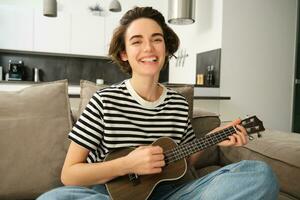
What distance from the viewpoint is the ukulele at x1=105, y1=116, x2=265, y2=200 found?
0.99 metres

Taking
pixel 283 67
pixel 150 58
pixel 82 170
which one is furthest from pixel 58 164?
pixel 283 67

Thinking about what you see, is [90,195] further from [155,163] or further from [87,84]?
[87,84]

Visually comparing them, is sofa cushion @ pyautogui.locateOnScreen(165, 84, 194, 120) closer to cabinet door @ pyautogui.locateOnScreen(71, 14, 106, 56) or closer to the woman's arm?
the woman's arm

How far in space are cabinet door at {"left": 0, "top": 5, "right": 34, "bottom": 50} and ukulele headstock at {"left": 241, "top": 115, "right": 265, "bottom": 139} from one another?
360cm

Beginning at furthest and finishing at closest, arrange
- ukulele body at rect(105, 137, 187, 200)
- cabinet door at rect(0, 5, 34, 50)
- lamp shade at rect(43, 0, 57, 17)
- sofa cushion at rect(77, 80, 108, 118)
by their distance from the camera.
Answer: cabinet door at rect(0, 5, 34, 50), lamp shade at rect(43, 0, 57, 17), sofa cushion at rect(77, 80, 108, 118), ukulele body at rect(105, 137, 187, 200)

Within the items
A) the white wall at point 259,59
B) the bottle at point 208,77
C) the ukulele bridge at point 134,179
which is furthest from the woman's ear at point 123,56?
the bottle at point 208,77

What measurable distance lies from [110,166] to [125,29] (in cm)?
51

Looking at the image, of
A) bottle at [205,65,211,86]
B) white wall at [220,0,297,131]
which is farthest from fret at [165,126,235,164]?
bottle at [205,65,211,86]

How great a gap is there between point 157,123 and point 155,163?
18cm

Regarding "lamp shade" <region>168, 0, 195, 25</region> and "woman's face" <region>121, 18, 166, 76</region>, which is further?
"lamp shade" <region>168, 0, 195, 25</region>

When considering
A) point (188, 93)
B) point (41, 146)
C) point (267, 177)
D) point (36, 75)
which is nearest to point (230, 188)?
point (267, 177)

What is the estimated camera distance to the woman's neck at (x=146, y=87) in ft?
3.74

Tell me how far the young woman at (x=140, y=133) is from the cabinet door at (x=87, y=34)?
10.1ft

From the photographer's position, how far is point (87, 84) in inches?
52.4
